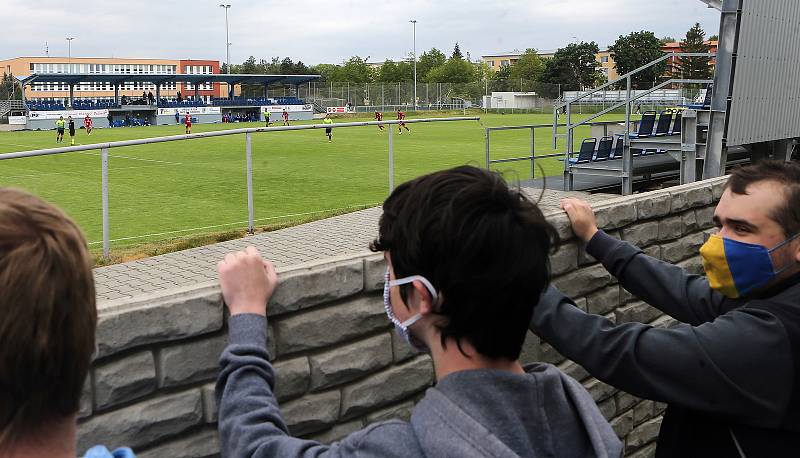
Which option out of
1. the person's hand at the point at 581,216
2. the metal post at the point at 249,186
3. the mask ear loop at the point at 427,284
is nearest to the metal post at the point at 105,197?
the metal post at the point at 249,186

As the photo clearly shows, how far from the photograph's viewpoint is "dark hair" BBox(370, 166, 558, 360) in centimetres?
168

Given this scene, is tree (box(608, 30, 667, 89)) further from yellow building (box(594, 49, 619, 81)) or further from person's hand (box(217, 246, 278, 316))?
person's hand (box(217, 246, 278, 316))

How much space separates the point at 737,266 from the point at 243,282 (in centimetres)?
156

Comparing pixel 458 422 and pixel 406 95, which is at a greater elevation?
pixel 458 422

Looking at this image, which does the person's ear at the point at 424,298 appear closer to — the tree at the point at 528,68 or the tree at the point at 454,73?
the tree at the point at 528,68

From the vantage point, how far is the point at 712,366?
2.26 meters

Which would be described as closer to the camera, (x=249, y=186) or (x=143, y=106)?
(x=249, y=186)

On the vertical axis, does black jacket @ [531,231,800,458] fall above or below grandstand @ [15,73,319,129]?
above

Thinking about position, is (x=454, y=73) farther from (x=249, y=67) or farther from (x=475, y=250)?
(x=475, y=250)

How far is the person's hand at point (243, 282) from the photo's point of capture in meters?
2.21

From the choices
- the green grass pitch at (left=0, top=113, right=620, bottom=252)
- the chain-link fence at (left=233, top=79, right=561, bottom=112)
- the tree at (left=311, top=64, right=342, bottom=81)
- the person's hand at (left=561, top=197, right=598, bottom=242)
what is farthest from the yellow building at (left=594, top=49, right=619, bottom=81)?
the person's hand at (left=561, top=197, right=598, bottom=242)

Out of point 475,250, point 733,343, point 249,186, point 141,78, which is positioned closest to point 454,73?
point 141,78

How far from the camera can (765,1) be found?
12.5 meters

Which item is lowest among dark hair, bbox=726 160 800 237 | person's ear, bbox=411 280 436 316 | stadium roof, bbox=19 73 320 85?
stadium roof, bbox=19 73 320 85
